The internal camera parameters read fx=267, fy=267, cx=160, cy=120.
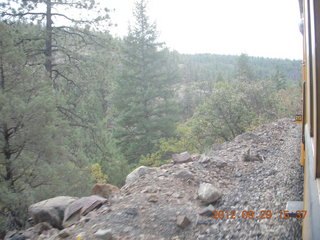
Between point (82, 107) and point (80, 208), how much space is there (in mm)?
7196

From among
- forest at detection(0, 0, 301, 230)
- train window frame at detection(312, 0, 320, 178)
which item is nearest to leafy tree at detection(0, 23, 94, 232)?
forest at detection(0, 0, 301, 230)

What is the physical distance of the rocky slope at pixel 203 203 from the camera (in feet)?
9.28

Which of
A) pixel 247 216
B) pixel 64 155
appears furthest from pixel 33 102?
pixel 247 216

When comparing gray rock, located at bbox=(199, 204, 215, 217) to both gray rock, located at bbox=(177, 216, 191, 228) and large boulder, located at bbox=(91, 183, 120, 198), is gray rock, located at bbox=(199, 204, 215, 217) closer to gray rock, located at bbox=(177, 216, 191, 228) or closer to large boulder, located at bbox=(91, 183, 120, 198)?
gray rock, located at bbox=(177, 216, 191, 228)

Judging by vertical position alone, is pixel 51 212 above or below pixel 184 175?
below

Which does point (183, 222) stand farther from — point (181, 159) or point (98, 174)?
point (98, 174)

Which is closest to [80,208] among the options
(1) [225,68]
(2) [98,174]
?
(2) [98,174]

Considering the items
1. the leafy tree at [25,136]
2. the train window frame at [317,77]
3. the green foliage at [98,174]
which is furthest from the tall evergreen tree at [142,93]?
the train window frame at [317,77]

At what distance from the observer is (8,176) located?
22.1 ft

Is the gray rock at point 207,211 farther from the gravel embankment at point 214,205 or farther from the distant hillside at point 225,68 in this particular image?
the distant hillside at point 225,68

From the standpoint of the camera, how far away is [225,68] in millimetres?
98875

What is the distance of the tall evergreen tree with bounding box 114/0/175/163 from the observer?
1711 cm

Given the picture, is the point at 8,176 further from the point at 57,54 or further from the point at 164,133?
the point at 164,133

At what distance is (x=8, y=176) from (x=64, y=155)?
164cm
